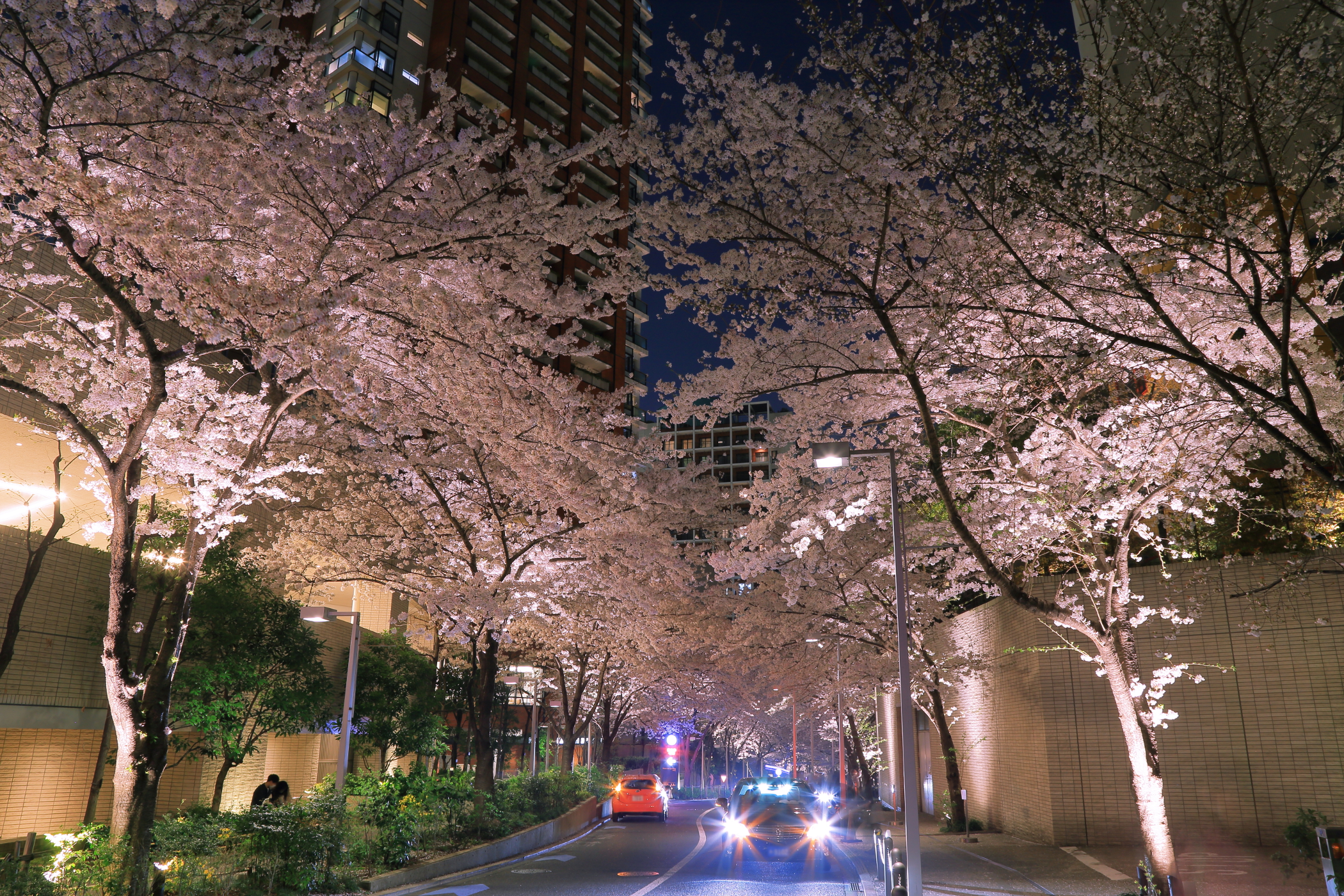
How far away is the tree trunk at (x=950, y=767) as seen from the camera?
23500 millimetres

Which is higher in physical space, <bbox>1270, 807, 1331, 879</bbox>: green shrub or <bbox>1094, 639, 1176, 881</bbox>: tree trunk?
<bbox>1094, 639, 1176, 881</bbox>: tree trunk

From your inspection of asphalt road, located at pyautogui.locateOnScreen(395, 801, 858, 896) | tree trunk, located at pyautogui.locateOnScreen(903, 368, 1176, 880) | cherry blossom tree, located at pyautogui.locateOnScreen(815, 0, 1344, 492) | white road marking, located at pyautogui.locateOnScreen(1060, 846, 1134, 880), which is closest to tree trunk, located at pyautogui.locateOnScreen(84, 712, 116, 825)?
asphalt road, located at pyautogui.locateOnScreen(395, 801, 858, 896)

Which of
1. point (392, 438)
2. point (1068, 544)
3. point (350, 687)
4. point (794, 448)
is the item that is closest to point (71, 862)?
point (350, 687)

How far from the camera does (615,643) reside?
2848 cm

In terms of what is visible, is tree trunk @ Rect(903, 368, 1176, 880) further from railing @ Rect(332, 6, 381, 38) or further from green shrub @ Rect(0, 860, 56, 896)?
railing @ Rect(332, 6, 381, 38)

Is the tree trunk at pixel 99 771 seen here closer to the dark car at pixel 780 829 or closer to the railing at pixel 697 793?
the dark car at pixel 780 829

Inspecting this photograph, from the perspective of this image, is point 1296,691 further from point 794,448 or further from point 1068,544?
point 794,448

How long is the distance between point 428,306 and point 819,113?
4999mm

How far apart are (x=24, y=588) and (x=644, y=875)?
439 inches

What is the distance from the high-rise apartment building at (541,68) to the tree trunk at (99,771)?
3154 centimetres

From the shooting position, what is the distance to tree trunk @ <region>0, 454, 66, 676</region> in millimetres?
12727

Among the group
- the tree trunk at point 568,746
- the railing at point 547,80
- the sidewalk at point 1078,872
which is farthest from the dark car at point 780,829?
the railing at point 547,80

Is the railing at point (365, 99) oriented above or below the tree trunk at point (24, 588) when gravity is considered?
above

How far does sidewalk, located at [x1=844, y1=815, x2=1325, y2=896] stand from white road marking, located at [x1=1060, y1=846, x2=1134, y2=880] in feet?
0.04
